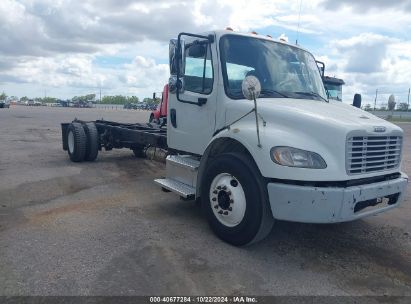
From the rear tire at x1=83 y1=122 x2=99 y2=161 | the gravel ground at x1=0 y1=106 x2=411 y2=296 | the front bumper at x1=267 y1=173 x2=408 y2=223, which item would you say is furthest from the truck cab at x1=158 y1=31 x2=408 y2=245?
the rear tire at x1=83 y1=122 x2=99 y2=161

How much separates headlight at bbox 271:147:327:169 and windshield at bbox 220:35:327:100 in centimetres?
124

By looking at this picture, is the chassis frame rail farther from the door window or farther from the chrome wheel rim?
the chrome wheel rim

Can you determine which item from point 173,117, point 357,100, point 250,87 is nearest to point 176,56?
point 173,117

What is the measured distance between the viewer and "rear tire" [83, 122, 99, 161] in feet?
32.6

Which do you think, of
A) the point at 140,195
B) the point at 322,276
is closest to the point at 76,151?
the point at 140,195

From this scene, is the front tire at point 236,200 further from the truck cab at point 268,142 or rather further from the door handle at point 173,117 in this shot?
the door handle at point 173,117

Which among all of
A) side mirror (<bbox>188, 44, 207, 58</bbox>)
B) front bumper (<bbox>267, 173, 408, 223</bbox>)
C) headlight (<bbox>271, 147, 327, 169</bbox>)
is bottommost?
front bumper (<bbox>267, 173, 408, 223</bbox>)

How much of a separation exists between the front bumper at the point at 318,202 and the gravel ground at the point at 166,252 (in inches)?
24.0

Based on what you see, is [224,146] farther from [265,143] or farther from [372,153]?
[372,153]

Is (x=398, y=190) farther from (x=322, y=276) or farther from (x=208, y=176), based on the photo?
(x=208, y=176)

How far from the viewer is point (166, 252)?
4.51 m

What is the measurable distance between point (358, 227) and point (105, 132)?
267 inches

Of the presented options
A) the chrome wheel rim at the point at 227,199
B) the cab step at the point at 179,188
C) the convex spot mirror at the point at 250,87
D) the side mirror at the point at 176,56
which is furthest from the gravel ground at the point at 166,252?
the side mirror at the point at 176,56

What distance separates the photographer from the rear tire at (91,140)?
9938 mm
